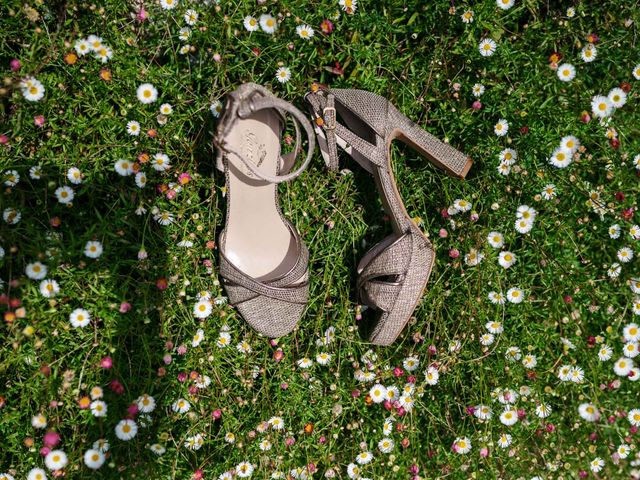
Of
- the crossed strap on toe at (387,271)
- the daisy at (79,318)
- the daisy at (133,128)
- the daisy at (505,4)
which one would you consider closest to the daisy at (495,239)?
the crossed strap on toe at (387,271)

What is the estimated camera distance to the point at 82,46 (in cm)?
148

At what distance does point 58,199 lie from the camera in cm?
148

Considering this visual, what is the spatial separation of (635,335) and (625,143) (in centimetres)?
67

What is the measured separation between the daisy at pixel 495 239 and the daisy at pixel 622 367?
2.01ft

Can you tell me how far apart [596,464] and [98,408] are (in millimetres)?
1673

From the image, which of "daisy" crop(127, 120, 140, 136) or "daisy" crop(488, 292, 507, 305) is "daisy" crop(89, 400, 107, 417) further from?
"daisy" crop(488, 292, 507, 305)

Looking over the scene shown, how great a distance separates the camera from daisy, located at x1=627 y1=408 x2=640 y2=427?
1.77 metres

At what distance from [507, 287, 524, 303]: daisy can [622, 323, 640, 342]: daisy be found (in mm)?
419

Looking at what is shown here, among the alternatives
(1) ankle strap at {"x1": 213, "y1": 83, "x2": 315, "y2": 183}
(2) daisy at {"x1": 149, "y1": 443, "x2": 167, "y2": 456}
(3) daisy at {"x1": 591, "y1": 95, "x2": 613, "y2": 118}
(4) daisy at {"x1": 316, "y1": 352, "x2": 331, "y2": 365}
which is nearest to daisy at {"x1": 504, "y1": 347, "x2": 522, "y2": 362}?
(4) daisy at {"x1": 316, "y1": 352, "x2": 331, "y2": 365}

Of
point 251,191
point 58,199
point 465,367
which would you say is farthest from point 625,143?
point 58,199

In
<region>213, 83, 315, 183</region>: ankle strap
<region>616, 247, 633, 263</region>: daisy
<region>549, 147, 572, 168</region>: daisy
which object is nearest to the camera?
<region>213, 83, 315, 183</region>: ankle strap

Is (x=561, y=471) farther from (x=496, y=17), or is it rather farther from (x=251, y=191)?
(x=496, y=17)

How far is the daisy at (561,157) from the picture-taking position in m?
1.63

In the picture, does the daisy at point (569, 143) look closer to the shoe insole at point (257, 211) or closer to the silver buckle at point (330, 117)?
the silver buckle at point (330, 117)
